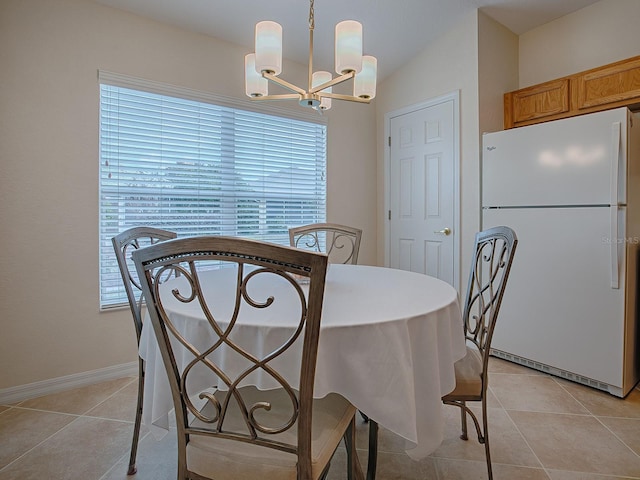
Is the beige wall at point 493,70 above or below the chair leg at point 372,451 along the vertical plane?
above

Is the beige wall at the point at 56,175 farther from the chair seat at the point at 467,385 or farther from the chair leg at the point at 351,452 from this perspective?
the chair seat at the point at 467,385

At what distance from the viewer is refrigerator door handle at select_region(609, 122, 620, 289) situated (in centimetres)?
211

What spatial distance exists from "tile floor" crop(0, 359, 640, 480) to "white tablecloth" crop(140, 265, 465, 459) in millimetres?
679

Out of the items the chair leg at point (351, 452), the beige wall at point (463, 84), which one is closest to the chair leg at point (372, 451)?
the chair leg at point (351, 452)

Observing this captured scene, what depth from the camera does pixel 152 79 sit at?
2570mm

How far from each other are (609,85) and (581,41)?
67 centimetres

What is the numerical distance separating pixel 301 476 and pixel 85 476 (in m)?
1.24

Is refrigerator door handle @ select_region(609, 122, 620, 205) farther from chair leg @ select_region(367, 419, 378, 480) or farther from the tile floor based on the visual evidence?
chair leg @ select_region(367, 419, 378, 480)

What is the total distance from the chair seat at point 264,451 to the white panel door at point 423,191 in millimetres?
2406

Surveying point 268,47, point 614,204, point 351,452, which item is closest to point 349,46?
point 268,47

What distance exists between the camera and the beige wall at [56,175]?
212 cm

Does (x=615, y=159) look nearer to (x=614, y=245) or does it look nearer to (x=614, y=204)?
(x=614, y=204)

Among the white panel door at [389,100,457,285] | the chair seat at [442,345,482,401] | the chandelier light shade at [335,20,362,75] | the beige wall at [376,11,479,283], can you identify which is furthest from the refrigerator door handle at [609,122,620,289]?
the chandelier light shade at [335,20,362,75]

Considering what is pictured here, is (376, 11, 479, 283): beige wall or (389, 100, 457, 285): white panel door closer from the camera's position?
(376, 11, 479, 283): beige wall
